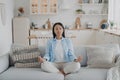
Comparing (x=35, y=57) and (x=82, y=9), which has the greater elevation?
(x=82, y=9)

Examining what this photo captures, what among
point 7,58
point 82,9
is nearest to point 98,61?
point 7,58

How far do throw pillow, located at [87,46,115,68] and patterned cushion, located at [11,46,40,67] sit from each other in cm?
85

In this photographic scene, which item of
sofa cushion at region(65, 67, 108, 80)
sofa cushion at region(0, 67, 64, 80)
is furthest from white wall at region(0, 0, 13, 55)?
sofa cushion at region(65, 67, 108, 80)

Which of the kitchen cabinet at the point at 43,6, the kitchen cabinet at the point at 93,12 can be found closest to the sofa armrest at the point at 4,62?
the kitchen cabinet at the point at 43,6

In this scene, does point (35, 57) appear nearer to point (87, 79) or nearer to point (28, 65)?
point (28, 65)

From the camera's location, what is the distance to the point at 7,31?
717 cm

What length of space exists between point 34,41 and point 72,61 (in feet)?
13.4

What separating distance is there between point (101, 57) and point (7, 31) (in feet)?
13.7

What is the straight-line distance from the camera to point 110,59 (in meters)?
3.64

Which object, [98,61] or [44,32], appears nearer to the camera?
[98,61]

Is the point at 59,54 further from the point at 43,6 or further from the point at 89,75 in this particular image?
the point at 43,6

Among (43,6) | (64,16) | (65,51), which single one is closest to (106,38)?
(64,16)

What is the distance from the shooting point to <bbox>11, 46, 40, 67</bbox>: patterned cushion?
3.77 meters

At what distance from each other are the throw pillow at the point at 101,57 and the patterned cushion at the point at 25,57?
33.5 inches
